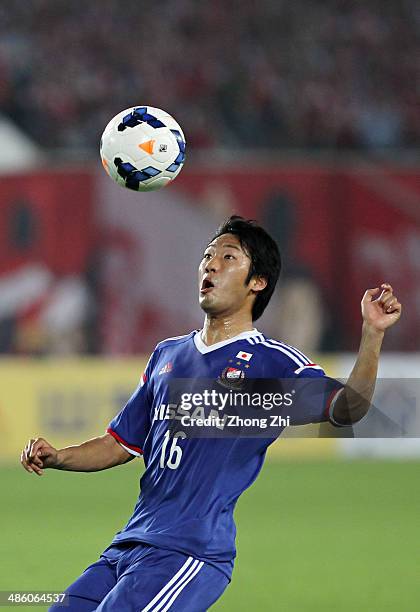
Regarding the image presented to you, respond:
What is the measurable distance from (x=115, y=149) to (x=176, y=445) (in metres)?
1.99

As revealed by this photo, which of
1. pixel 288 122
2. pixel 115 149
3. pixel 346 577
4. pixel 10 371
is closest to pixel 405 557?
pixel 346 577

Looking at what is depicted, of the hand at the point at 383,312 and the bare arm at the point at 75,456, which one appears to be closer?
the hand at the point at 383,312

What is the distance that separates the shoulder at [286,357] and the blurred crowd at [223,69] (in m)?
14.1

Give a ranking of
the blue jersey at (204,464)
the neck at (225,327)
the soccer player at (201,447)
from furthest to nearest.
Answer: the neck at (225,327) → the blue jersey at (204,464) → the soccer player at (201,447)

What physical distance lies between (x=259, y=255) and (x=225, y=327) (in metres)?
0.32

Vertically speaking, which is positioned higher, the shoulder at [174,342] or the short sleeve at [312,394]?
the shoulder at [174,342]

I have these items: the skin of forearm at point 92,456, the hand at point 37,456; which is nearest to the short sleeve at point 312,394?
the skin of forearm at point 92,456

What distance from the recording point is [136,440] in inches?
187

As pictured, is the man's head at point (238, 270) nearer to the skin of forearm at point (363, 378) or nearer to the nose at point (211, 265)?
the nose at point (211, 265)

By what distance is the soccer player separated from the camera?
163 inches

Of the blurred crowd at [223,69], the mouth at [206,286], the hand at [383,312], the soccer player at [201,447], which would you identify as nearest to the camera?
the hand at [383,312]

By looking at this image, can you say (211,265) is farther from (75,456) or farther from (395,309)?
(75,456)

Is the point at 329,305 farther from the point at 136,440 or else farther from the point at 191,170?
the point at 136,440

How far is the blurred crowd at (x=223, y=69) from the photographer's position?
18.6 m
